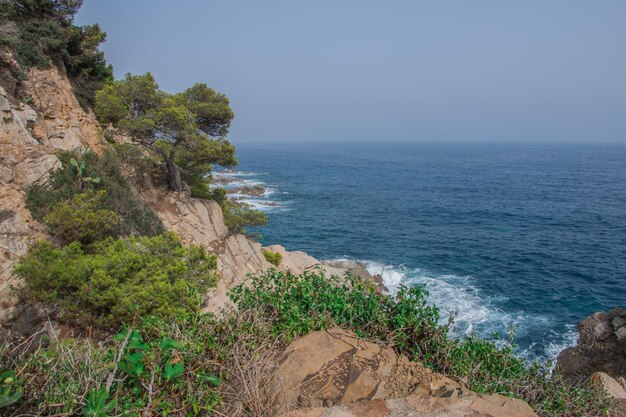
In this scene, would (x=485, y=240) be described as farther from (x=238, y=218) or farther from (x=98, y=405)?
(x=98, y=405)

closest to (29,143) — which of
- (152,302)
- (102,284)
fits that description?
(102,284)

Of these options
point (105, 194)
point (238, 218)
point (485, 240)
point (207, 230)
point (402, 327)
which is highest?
point (105, 194)

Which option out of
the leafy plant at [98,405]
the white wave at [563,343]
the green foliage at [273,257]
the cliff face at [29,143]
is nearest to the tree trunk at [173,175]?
the cliff face at [29,143]

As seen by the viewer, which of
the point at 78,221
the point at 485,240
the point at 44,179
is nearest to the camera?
the point at 78,221

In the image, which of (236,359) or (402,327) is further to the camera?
(402,327)

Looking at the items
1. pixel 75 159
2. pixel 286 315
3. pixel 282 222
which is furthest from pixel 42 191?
pixel 282 222

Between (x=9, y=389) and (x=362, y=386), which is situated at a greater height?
(x=9, y=389)

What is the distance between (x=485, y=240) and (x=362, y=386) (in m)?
39.6

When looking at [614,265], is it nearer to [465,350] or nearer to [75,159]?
[465,350]

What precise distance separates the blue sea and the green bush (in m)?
1.16

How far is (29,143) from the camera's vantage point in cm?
1509

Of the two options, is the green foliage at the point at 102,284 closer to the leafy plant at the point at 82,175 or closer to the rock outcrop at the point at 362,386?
the leafy plant at the point at 82,175

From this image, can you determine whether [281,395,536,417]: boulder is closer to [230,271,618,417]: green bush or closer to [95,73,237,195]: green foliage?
[230,271,618,417]: green bush

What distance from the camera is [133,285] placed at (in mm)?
10797
